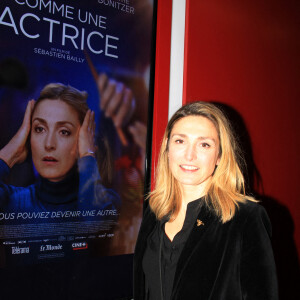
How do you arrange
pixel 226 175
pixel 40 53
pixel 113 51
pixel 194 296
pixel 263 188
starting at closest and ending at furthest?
pixel 194 296
pixel 226 175
pixel 40 53
pixel 113 51
pixel 263 188

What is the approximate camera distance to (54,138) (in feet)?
5.86

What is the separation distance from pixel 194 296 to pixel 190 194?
0.47 metres

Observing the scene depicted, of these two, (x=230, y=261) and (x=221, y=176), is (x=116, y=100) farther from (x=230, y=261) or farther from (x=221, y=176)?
(x=230, y=261)

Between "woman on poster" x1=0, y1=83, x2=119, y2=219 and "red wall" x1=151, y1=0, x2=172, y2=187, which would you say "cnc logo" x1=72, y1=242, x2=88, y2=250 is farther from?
"red wall" x1=151, y1=0, x2=172, y2=187

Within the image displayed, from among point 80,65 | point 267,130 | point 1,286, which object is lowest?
point 1,286

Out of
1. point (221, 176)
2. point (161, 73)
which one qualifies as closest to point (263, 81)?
point (161, 73)

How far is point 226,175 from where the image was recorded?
1.53 metres

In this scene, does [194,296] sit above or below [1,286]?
above

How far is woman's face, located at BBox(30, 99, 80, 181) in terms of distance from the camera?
5.71ft

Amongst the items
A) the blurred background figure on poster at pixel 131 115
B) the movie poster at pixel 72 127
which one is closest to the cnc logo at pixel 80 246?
the movie poster at pixel 72 127

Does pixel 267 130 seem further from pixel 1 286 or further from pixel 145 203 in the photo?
pixel 1 286

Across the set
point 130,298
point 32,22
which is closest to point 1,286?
point 130,298

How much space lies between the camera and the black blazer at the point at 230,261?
124 centimetres

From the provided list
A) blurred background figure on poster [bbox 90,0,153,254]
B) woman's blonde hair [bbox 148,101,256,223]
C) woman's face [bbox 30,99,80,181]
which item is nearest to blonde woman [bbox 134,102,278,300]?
woman's blonde hair [bbox 148,101,256,223]
